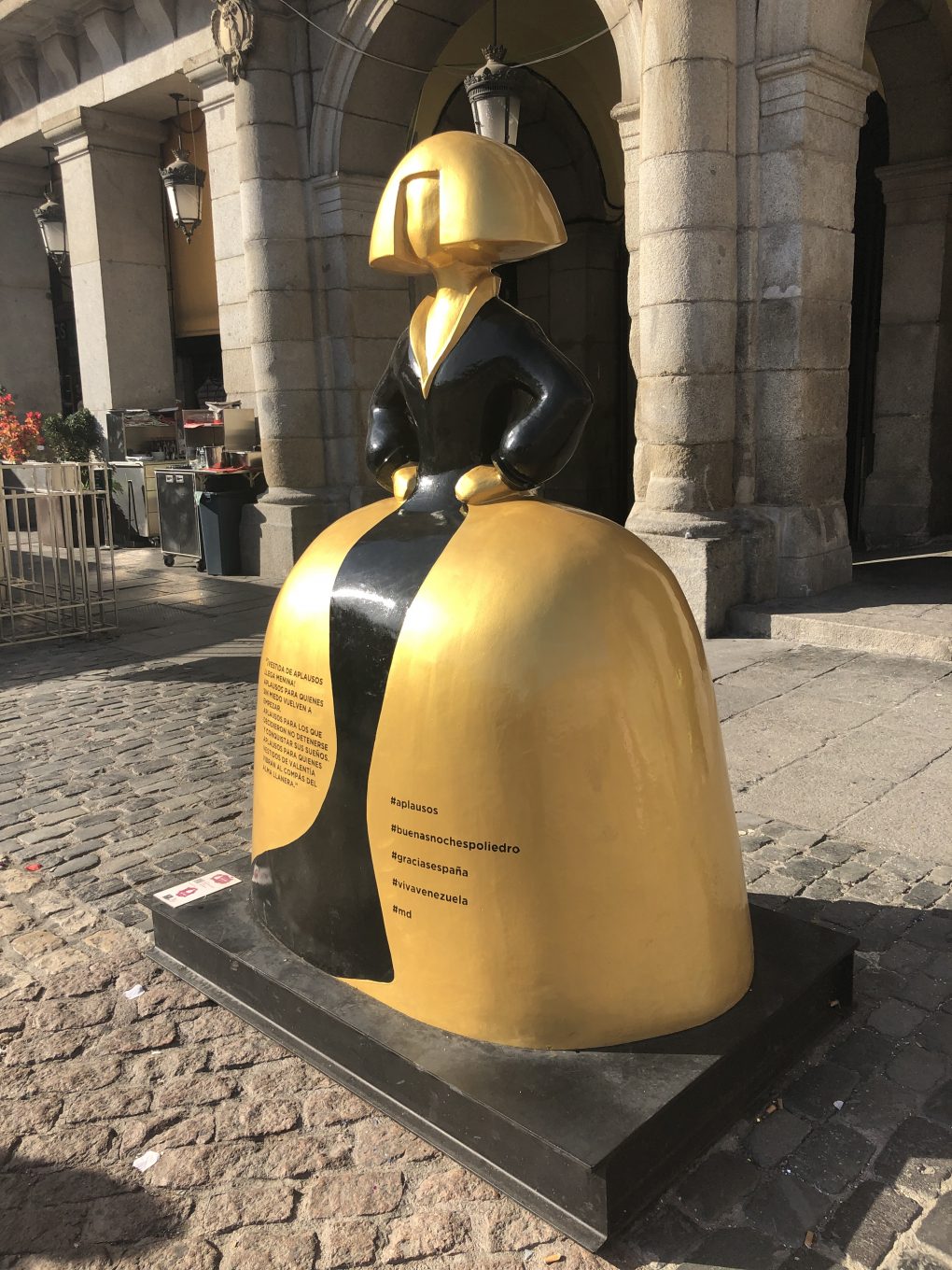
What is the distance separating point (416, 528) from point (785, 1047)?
1.59m

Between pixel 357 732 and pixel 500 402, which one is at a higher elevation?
pixel 500 402

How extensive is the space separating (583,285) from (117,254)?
576 cm

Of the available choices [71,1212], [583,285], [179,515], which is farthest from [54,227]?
[71,1212]

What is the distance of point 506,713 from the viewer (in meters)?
2.33

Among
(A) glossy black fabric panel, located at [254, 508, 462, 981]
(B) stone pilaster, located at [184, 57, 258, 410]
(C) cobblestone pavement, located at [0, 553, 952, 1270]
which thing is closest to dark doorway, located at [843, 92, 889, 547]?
(B) stone pilaster, located at [184, 57, 258, 410]

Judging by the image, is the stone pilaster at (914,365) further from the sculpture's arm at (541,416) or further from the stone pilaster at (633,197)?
the sculpture's arm at (541,416)

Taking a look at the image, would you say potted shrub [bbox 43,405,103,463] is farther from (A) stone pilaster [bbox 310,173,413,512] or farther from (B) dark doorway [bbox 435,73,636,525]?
(B) dark doorway [bbox 435,73,636,525]

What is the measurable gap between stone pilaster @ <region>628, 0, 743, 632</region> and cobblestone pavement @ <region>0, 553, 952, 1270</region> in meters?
2.41

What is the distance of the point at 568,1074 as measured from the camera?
2297 mm

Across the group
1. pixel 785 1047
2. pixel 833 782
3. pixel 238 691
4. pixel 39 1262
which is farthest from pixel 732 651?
pixel 39 1262

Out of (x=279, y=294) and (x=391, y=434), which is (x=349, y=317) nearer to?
(x=279, y=294)

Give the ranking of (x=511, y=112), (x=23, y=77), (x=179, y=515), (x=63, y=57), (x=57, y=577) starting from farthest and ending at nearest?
(x=23, y=77) → (x=63, y=57) → (x=179, y=515) → (x=57, y=577) → (x=511, y=112)

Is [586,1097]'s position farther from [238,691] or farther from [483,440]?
[238,691]

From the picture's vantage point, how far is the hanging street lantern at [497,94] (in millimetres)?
6809
